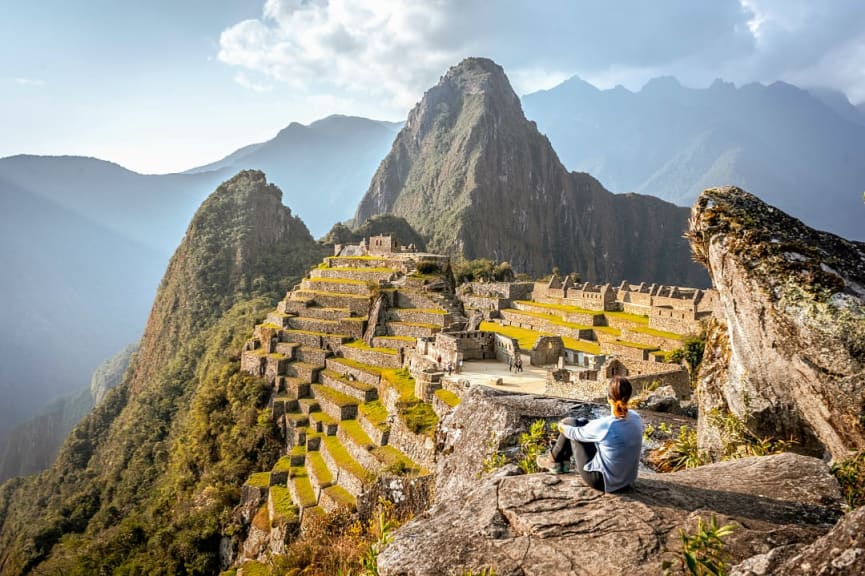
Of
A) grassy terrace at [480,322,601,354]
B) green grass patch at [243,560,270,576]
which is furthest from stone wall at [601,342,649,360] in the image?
green grass patch at [243,560,270,576]

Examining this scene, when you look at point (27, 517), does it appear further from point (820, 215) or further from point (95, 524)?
point (820, 215)

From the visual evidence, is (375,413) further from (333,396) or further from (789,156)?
(789,156)

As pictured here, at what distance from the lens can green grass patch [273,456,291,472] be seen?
19.2 meters

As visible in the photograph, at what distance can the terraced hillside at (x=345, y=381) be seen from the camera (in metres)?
15.4

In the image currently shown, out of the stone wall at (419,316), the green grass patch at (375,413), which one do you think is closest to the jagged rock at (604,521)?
the green grass patch at (375,413)

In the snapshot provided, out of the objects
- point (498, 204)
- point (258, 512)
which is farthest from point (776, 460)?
point (498, 204)

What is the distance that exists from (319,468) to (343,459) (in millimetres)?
1240

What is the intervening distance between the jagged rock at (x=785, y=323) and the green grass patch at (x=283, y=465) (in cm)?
1706

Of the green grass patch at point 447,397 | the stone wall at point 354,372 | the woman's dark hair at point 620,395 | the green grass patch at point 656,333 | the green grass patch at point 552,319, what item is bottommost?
the stone wall at point 354,372

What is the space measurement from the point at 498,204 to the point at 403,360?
468 ft

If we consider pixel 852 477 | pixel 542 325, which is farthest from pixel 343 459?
pixel 542 325

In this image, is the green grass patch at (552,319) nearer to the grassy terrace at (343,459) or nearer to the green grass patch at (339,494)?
the grassy terrace at (343,459)

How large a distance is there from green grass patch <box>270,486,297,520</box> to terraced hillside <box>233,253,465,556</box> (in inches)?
1.3

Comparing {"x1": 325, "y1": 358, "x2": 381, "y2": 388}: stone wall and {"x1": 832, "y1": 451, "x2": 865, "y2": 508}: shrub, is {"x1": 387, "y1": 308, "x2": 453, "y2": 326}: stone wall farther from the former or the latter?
{"x1": 832, "y1": 451, "x2": 865, "y2": 508}: shrub
